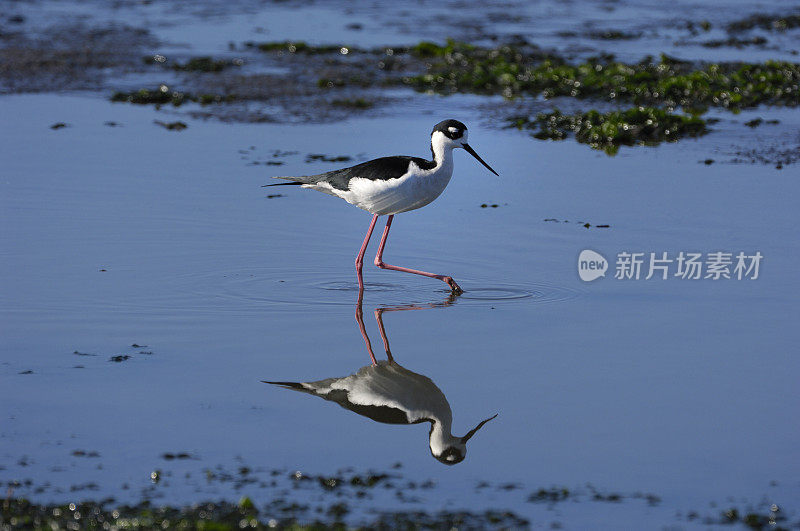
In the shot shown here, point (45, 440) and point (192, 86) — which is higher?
point (192, 86)

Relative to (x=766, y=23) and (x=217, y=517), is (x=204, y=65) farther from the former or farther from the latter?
(x=217, y=517)

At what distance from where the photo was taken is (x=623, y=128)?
11.7 m

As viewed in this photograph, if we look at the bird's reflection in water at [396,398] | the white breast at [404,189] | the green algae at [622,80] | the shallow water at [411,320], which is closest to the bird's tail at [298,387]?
the bird's reflection in water at [396,398]

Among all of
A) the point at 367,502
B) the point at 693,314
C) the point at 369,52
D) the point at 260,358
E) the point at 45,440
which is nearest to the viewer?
the point at 367,502

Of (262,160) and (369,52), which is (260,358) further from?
(369,52)

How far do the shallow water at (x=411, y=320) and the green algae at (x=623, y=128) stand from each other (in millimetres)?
317

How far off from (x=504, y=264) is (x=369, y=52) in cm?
867

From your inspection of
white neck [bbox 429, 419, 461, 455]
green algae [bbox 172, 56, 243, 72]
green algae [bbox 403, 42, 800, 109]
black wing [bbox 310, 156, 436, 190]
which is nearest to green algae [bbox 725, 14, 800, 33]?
green algae [bbox 403, 42, 800, 109]

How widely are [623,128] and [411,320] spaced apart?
205 inches

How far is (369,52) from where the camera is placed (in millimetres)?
16250

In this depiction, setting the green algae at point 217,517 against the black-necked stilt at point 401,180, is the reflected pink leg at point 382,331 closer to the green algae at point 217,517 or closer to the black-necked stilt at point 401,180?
the black-necked stilt at point 401,180

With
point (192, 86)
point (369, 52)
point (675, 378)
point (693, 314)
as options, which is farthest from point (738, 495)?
point (369, 52)

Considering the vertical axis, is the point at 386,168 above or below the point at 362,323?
above

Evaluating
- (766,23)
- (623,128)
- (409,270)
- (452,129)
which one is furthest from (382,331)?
(766,23)
